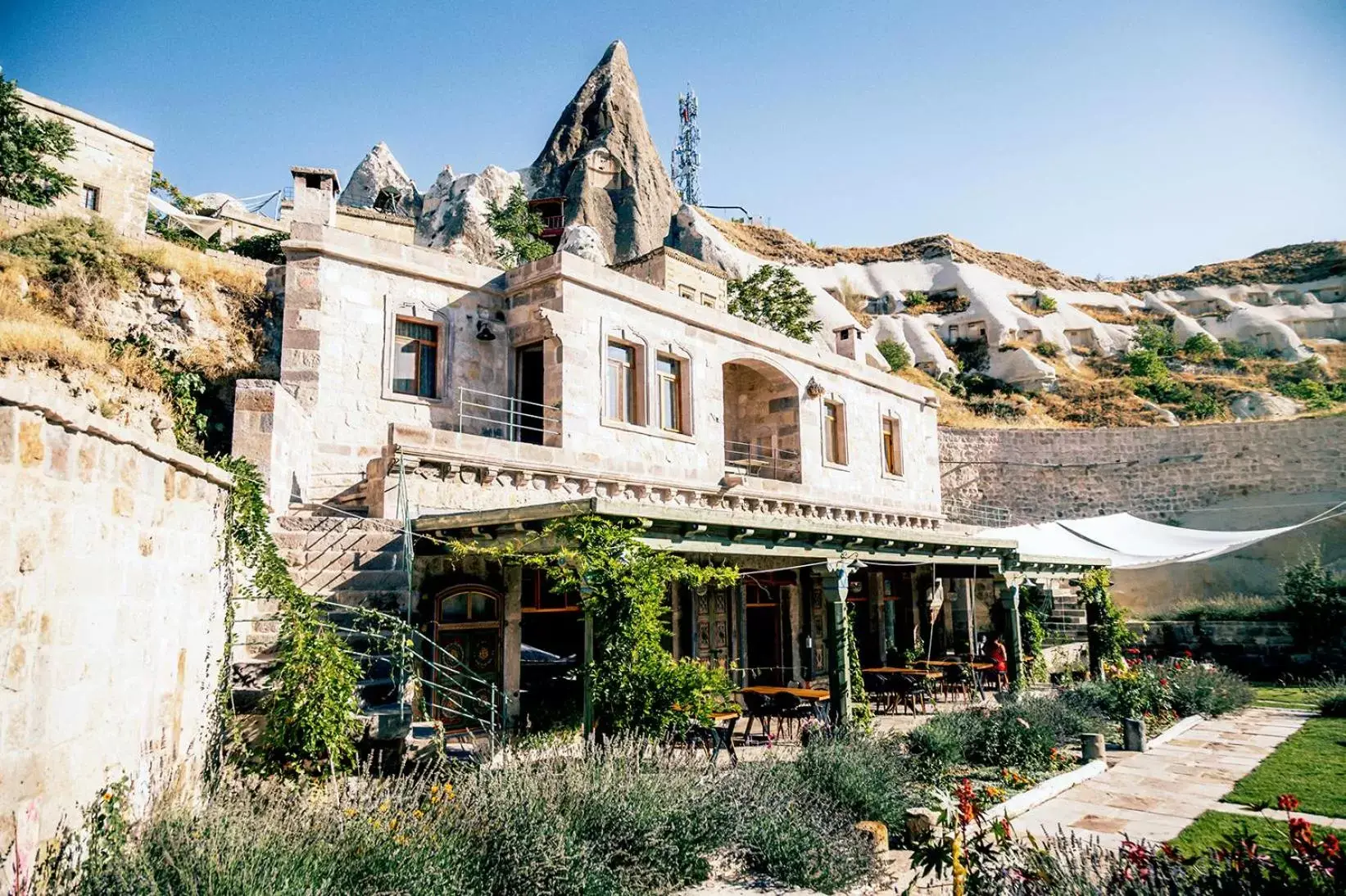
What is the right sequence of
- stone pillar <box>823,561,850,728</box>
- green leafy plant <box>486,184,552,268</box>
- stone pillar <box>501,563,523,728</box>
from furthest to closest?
green leafy plant <box>486,184,552,268</box>, stone pillar <box>501,563,523,728</box>, stone pillar <box>823,561,850,728</box>

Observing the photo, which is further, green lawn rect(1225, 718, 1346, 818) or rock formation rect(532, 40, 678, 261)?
rock formation rect(532, 40, 678, 261)

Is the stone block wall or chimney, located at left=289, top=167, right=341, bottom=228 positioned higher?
chimney, located at left=289, top=167, right=341, bottom=228

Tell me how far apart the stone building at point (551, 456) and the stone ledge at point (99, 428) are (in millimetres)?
2714

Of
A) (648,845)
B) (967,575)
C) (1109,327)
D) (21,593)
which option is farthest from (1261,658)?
(1109,327)

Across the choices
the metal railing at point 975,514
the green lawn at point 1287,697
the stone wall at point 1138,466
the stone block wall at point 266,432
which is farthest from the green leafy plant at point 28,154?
the stone wall at point 1138,466

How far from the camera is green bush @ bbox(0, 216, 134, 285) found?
14.0m

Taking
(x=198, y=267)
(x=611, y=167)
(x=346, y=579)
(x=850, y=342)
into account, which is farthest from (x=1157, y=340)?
(x=346, y=579)

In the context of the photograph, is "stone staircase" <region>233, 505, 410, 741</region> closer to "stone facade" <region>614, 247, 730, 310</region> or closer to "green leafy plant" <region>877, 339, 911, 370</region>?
"stone facade" <region>614, 247, 730, 310</region>

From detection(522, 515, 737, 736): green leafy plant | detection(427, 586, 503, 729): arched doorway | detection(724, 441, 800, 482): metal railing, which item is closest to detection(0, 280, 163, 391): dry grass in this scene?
detection(427, 586, 503, 729): arched doorway

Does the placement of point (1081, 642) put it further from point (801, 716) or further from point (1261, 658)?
point (801, 716)

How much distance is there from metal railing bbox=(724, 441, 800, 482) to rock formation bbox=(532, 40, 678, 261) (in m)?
26.9

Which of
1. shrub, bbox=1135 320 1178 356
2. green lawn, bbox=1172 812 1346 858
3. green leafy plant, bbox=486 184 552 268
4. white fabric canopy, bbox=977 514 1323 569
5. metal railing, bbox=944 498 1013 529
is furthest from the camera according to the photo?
shrub, bbox=1135 320 1178 356

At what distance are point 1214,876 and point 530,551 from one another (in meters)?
6.52

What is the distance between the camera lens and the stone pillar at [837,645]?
9.88 metres
